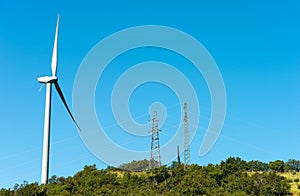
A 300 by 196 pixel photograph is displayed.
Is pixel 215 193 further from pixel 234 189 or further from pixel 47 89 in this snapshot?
pixel 47 89

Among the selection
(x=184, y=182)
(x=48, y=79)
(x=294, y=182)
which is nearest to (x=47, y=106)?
(x=48, y=79)

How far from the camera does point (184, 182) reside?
100750mm

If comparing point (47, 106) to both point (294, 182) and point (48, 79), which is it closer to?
point (48, 79)

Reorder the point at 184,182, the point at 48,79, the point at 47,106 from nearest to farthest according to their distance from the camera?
the point at 47,106
the point at 48,79
the point at 184,182

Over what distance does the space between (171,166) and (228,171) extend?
2186cm

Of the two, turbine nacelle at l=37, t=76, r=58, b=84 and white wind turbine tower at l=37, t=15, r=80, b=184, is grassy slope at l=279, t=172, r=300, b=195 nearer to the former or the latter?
white wind turbine tower at l=37, t=15, r=80, b=184

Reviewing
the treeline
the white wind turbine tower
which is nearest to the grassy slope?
the treeline

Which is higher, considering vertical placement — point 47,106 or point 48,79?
point 48,79

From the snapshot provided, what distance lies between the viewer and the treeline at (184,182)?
309 feet

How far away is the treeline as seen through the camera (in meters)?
94.2

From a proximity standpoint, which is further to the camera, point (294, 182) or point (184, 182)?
point (294, 182)

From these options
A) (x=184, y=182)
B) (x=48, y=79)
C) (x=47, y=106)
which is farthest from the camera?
(x=184, y=182)

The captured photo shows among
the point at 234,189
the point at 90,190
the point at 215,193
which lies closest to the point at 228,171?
the point at 234,189

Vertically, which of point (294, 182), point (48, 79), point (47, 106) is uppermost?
point (48, 79)
